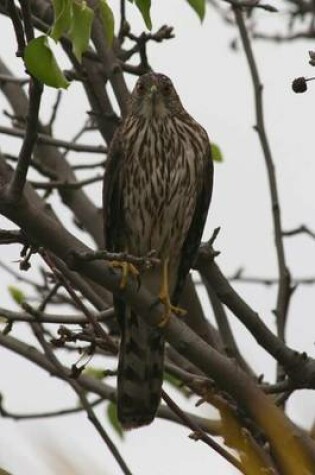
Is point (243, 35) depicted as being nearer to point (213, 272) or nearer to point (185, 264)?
point (185, 264)

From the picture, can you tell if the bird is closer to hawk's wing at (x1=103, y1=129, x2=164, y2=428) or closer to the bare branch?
hawk's wing at (x1=103, y1=129, x2=164, y2=428)

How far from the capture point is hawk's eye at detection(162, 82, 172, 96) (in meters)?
6.34

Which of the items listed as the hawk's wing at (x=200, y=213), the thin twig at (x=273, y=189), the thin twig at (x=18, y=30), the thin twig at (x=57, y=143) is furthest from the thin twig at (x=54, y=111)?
the thin twig at (x=18, y=30)

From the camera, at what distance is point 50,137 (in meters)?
6.17

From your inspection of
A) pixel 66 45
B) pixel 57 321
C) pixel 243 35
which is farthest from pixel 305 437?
pixel 243 35

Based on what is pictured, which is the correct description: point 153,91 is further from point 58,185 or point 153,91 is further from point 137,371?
point 137,371

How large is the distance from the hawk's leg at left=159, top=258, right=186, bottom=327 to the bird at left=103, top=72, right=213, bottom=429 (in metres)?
0.01

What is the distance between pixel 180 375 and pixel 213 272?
500mm

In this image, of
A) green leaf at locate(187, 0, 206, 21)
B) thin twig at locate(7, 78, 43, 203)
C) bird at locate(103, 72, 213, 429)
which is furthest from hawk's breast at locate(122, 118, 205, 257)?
green leaf at locate(187, 0, 206, 21)

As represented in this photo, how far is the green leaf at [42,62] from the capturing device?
313cm

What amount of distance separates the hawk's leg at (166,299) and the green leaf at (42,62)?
4.76 feet

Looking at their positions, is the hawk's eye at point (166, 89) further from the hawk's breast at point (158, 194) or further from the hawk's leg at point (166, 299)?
the hawk's leg at point (166, 299)

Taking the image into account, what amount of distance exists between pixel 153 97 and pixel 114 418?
5.67 feet

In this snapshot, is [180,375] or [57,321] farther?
[180,375]
